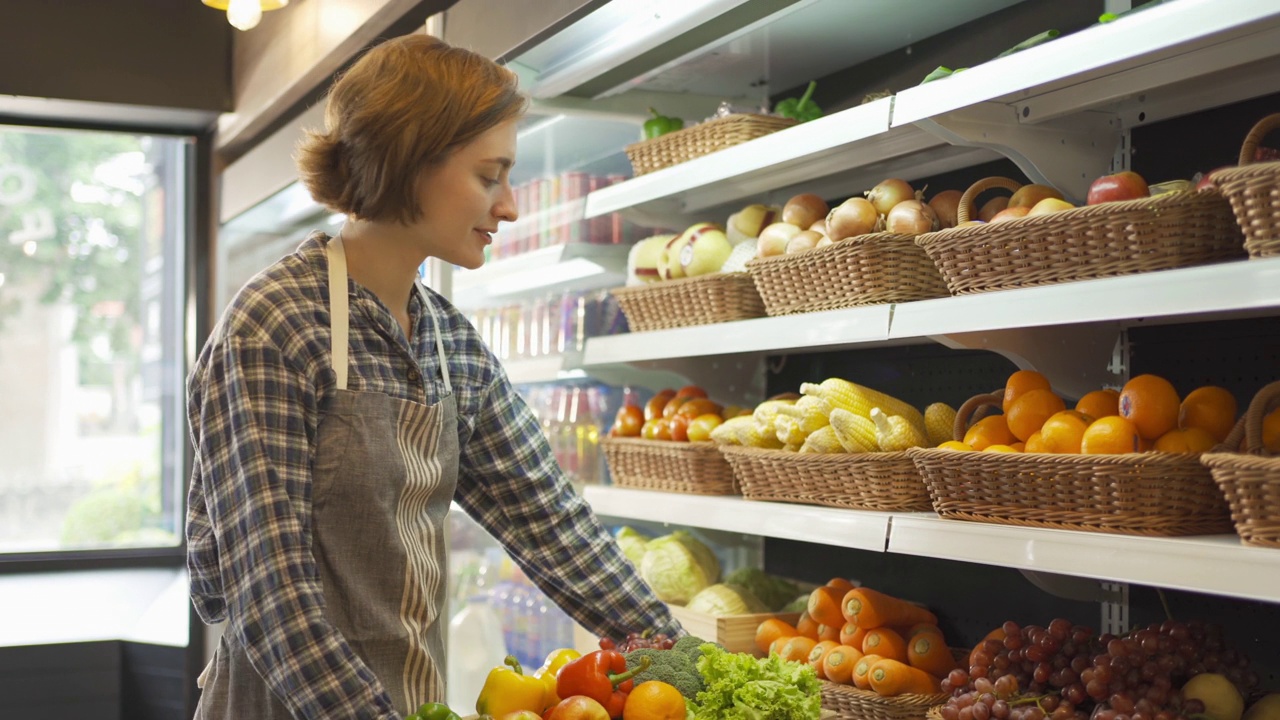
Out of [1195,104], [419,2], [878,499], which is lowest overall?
[878,499]

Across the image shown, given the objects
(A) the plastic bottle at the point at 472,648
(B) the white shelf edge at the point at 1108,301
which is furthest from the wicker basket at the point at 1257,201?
(A) the plastic bottle at the point at 472,648

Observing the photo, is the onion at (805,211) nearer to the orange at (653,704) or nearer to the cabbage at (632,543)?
the cabbage at (632,543)

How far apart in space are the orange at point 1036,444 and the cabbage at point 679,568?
126 centimetres

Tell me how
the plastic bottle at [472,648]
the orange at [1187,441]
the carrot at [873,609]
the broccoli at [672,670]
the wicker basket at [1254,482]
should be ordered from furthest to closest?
the plastic bottle at [472,648] < the carrot at [873,609] < the broccoli at [672,670] < the orange at [1187,441] < the wicker basket at [1254,482]

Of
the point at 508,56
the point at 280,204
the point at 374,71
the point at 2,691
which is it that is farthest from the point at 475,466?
the point at 2,691

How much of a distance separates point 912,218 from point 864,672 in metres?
0.85

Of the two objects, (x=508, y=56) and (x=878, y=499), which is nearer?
(x=878, y=499)

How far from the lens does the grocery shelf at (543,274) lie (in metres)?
3.32

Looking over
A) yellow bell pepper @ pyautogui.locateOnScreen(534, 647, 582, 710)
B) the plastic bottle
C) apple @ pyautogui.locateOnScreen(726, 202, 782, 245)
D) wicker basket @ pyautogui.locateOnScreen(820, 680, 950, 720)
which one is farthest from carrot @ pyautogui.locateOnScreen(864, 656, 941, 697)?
the plastic bottle

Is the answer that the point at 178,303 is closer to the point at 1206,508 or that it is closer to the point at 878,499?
the point at 878,499

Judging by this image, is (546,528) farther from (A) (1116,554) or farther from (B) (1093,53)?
(B) (1093,53)

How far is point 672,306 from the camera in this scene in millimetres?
2830

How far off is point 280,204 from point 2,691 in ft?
6.98

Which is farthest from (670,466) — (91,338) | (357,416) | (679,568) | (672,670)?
(91,338)
